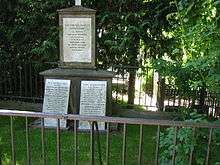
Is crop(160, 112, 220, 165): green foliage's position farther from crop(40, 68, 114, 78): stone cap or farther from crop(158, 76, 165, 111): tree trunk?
crop(158, 76, 165, 111): tree trunk

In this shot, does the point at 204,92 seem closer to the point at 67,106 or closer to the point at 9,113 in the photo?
the point at 67,106

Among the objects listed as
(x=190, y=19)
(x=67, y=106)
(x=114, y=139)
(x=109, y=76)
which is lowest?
(x=114, y=139)

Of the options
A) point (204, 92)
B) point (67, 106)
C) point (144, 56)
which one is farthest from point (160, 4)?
point (67, 106)

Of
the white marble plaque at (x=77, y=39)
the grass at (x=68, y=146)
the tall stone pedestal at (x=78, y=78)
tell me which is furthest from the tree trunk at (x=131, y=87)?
the white marble plaque at (x=77, y=39)

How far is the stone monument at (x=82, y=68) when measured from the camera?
7.62m

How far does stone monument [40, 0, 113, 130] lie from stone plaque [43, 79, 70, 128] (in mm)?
159

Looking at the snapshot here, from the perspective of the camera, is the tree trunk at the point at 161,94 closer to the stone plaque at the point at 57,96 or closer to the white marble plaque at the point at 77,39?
the white marble plaque at the point at 77,39

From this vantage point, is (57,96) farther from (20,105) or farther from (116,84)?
(116,84)

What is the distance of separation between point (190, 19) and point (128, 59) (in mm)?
5492

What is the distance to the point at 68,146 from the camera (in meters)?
6.76

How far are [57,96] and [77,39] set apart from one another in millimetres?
1201

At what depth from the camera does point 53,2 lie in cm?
913

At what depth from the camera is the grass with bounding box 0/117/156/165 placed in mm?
6188

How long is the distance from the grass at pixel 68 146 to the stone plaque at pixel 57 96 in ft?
1.36
